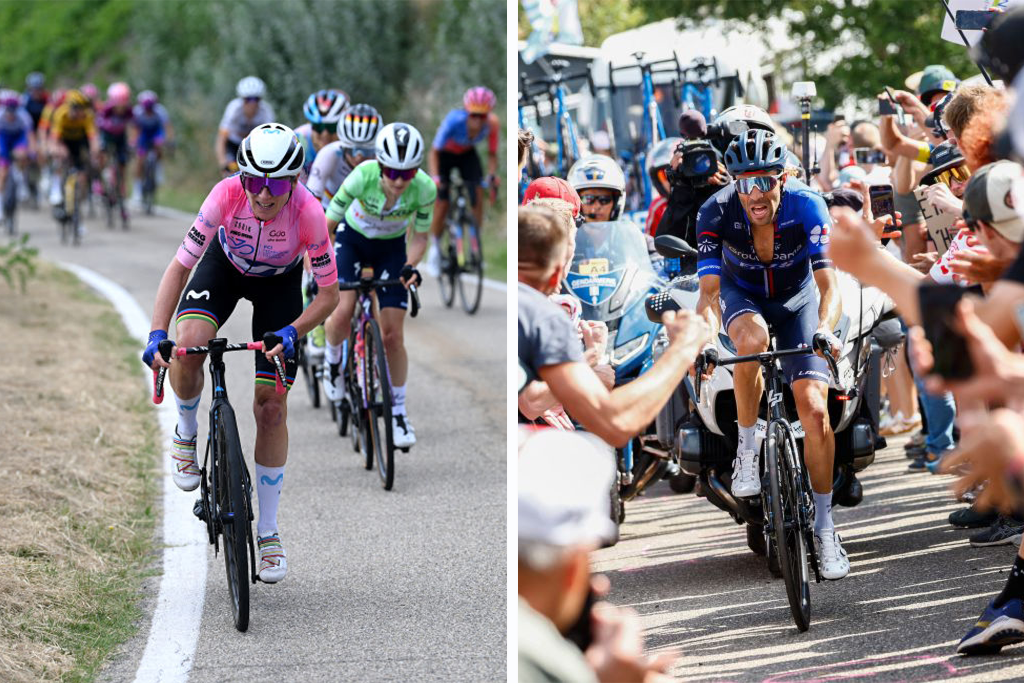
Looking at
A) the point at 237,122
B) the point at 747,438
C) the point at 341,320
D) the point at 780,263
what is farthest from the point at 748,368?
the point at 237,122

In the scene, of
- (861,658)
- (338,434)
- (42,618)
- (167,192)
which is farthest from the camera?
(167,192)

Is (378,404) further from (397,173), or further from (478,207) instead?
(478,207)

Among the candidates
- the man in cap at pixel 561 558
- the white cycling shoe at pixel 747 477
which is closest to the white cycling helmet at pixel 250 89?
the white cycling shoe at pixel 747 477

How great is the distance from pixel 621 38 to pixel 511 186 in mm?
19518

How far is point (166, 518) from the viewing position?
8.57m

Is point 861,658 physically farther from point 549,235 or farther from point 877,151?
point 877,151

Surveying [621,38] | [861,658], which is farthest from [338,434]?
[621,38]

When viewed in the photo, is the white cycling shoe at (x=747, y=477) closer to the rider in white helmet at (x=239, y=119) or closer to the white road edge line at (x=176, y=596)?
the white road edge line at (x=176, y=596)

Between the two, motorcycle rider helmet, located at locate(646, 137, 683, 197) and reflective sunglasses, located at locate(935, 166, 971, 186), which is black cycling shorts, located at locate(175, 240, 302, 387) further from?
motorcycle rider helmet, located at locate(646, 137, 683, 197)

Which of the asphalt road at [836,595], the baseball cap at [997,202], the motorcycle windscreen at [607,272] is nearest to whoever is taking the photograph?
the baseball cap at [997,202]

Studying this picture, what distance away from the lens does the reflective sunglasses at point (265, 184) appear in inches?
275

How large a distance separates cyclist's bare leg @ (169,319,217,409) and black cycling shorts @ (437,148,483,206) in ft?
28.0

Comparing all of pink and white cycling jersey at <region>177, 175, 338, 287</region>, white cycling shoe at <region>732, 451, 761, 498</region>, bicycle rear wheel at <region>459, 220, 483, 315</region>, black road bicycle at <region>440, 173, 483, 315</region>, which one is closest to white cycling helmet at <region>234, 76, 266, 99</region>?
black road bicycle at <region>440, 173, 483, 315</region>

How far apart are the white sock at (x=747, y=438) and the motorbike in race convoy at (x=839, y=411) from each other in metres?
0.03
